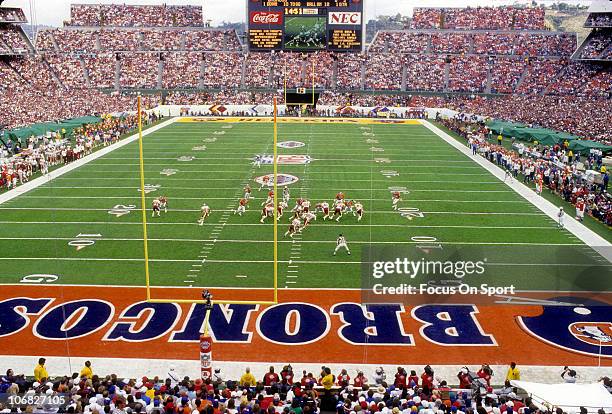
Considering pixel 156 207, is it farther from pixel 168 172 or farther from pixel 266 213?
pixel 168 172

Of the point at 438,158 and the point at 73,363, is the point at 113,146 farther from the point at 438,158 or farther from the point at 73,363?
the point at 73,363

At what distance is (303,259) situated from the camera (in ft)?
54.8

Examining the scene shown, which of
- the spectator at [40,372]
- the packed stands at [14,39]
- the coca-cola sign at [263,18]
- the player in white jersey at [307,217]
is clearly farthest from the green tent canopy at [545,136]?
the packed stands at [14,39]

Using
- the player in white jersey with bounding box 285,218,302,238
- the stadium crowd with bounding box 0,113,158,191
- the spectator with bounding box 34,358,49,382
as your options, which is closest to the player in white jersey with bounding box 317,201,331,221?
the player in white jersey with bounding box 285,218,302,238

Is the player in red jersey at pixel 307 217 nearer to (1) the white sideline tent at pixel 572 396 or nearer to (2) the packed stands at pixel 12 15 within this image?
(1) the white sideline tent at pixel 572 396

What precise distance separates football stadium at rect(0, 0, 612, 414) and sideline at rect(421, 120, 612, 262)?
0.43 ft

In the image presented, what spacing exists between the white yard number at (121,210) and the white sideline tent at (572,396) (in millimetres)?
15394

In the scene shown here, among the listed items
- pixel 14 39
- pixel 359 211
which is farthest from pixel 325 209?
pixel 14 39

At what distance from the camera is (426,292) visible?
11.7m

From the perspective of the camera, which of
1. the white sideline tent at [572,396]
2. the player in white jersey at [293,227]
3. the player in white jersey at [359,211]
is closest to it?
the white sideline tent at [572,396]

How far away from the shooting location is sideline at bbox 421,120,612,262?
1769cm

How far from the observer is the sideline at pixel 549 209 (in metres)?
17.7

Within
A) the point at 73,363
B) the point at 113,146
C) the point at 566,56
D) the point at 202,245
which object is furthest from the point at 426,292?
the point at 566,56

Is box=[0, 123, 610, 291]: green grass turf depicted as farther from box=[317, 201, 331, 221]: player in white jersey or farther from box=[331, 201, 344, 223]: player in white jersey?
box=[317, 201, 331, 221]: player in white jersey
